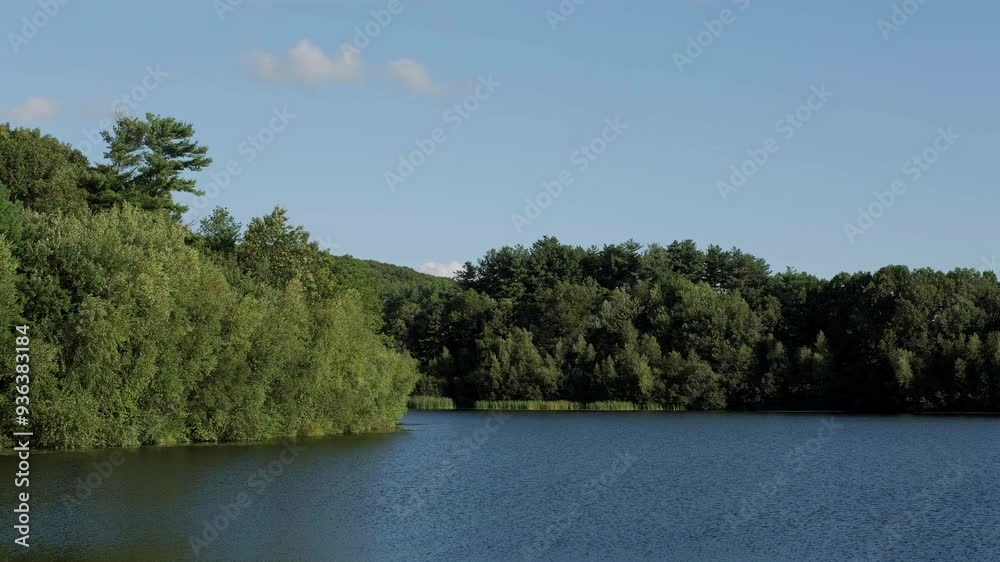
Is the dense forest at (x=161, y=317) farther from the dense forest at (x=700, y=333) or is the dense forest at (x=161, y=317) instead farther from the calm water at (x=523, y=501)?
the dense forest at (x=700, y=333)

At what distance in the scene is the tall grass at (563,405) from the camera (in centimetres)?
9581

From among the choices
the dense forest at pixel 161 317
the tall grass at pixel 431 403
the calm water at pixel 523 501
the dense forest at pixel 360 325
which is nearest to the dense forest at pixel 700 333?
the dense forest at pixel 360 325

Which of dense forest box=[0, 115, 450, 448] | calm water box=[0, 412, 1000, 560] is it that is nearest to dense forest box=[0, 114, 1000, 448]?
dense forest box=[0, 115, 450, 448]

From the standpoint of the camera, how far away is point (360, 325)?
59.8 m

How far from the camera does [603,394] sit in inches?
3880

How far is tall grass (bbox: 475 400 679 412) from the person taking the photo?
95.8 metres

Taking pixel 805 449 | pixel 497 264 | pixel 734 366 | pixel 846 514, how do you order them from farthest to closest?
pixel 497 264 → pixel 734 366 → pixel 805 449 → pixel 846 514

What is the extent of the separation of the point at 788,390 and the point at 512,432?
127 ft

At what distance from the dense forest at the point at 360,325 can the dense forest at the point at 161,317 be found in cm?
12

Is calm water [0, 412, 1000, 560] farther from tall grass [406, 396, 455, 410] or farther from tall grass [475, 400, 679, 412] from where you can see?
tall grass [406, 396, 455, 410]

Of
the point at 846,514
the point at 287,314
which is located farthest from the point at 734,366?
the point at 846,514

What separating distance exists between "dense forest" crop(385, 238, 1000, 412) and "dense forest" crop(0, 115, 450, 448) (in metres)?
37.6

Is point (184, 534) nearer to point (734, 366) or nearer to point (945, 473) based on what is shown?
point (945, 473)

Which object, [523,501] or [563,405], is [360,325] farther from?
[563,405]
